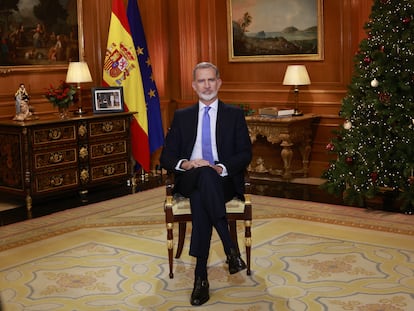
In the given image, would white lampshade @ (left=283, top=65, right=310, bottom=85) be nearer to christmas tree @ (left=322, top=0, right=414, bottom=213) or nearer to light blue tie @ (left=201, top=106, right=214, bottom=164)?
christmas tree @ (left=322, top=0, right=414, bottom=213)

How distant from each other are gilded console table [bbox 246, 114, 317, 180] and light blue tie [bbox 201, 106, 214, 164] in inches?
136

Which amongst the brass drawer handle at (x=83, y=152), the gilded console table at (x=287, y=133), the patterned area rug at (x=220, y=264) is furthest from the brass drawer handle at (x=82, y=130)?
the gilded console table at (x=287, y=133)

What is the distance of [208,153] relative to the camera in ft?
15.3

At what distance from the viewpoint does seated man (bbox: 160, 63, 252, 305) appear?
4.28m

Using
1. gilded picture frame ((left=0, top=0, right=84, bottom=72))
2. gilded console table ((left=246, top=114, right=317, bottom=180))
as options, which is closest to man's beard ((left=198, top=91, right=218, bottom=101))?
gilded console table ((left=246, top=114, right=317, bottom=180))

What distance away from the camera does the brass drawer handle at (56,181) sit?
7.29 meters

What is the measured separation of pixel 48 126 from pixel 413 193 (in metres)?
3.97

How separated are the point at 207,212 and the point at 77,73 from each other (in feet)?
13.1

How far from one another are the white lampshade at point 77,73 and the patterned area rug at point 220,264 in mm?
1757

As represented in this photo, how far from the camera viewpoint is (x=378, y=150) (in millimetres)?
6410

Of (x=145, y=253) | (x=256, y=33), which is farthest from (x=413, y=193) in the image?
(x=256, y=33)

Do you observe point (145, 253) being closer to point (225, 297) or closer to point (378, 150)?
point (225, 297)

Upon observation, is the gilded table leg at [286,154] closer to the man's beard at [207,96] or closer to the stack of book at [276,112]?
the stack of book at [276,112]

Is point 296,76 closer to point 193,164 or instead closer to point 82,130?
point 82,130
